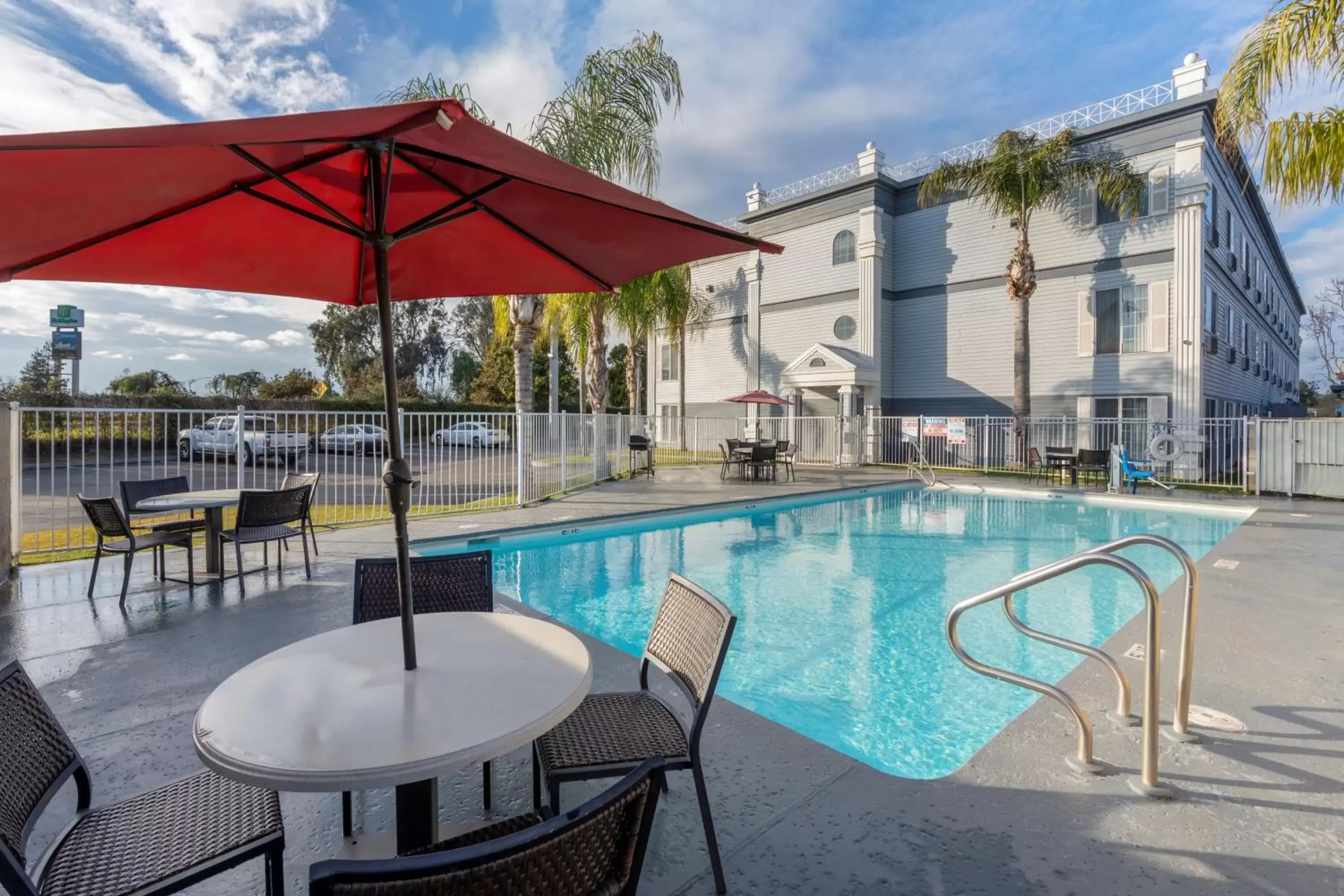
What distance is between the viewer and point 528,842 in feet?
3.30

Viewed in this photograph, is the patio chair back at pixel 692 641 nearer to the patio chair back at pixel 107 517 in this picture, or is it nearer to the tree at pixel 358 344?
the patio chair back at pixel 107 517

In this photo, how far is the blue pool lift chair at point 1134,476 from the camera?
1267cm

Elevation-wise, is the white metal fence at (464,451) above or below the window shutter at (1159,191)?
below

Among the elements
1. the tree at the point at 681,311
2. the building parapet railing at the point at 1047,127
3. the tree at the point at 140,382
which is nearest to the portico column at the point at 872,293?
the building parapet railing at the point at 1047,127

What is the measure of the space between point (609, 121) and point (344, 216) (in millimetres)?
10303

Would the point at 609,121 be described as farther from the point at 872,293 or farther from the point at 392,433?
the point at 872,293

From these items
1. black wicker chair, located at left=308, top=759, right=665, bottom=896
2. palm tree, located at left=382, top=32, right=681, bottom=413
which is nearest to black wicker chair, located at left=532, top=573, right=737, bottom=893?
black wicker chair, located at left=308, top=759, right=665, bottom=896

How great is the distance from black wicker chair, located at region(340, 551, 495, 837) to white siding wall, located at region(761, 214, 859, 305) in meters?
19.8

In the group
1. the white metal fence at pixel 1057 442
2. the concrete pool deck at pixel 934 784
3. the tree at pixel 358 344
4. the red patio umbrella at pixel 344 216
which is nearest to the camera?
the red patio umbrella at pixel 344 216

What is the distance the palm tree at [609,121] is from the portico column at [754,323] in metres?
12.1

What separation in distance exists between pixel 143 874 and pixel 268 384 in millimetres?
42826

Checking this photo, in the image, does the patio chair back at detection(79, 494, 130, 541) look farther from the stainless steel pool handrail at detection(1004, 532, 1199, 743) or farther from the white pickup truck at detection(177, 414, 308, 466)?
the stainless steel pool handrail at detection(1004, 532, 1199, 743)

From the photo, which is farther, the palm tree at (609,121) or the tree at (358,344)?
the tree at (358,344)

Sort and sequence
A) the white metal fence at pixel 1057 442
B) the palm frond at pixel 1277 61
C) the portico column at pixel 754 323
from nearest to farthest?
the palm frond at pixel 1277 61
the white metal fence at pixel 1057 442
the portico column at pixel 754 323
